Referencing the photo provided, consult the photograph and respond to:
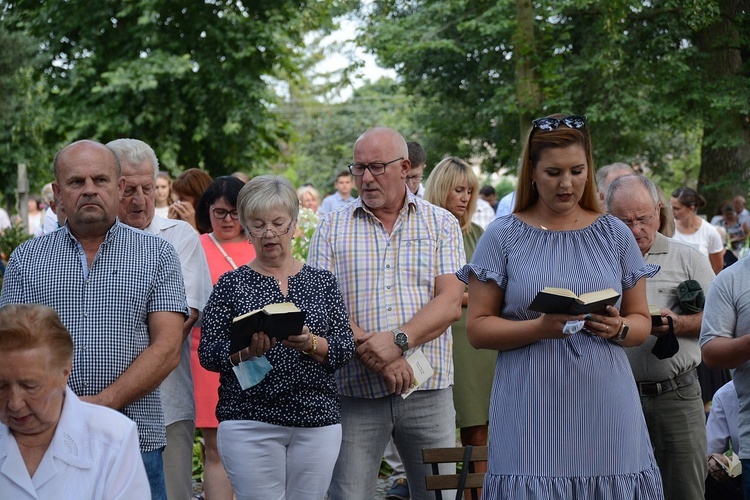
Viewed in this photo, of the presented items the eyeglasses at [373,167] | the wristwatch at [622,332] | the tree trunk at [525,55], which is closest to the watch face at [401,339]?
the eyeglasses at [373,167]

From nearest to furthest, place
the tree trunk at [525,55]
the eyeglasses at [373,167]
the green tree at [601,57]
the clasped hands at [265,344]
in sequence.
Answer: the clasped hands at [265,344], the eyeglasses at [373,167], the tree trunk at [525,55], the green tree at [601,57]

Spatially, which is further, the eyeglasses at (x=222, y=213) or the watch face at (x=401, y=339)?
the eyeglasses at (x=222, y=213)

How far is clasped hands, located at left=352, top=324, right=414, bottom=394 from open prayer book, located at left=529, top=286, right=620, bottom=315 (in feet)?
4.69

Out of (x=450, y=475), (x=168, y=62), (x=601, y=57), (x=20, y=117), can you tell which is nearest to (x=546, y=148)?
(x=450, y=475)

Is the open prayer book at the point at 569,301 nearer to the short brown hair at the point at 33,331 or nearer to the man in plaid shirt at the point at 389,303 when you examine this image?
the man in plaid shirt at the point at 389,303

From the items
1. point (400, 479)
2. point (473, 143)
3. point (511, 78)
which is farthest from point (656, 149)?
point (400, 479)

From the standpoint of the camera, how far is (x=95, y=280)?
438 centimetres

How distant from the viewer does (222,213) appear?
666 centimetres

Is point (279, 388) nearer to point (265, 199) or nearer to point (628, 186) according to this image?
point (265, 199)

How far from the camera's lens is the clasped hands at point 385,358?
513cm

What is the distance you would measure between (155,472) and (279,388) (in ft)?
2.24

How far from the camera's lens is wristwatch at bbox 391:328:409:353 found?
203 inches

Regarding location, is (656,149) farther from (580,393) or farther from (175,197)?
(580,393)

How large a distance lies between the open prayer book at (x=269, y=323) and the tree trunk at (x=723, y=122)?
17.3 metres
